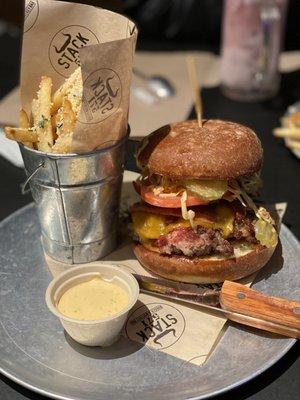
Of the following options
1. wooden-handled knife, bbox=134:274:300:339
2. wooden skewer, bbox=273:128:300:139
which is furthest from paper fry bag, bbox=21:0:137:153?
wooden skewer, bbox=273:128:300:139

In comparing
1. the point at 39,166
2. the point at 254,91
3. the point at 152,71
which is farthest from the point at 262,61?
the point at 39,166

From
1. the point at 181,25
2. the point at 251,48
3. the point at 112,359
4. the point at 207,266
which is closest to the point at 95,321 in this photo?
the point at 112,359

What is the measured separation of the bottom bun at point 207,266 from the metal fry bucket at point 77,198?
212 mm

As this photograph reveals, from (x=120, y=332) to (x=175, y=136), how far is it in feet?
2.07

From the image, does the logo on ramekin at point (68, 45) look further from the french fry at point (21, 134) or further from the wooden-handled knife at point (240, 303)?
the wooden-handled knife at point (240, 303)

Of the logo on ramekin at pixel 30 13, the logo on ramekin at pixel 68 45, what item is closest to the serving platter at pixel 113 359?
the logo on ramekin at pixel 68 45

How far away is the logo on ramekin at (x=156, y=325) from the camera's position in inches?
59.9

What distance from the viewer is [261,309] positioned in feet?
4.92

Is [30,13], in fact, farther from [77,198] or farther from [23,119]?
[77,198]

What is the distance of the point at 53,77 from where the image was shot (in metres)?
Result: 1.78

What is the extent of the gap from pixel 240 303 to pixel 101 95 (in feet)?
2.25

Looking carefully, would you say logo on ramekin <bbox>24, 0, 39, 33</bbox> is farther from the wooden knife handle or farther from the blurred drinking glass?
the blurred drinking glass

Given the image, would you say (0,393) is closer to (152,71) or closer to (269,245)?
(269,245)

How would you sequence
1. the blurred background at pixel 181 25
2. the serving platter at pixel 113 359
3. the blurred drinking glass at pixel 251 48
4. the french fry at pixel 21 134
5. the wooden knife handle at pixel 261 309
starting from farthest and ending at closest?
the blurred background at pixel 181 25, the blurred drinking glass at pixel 251 48, the french fry at pixel 21 134, the wooden knife handle at pixel 261 309, the serving platter at pixel 113 359
